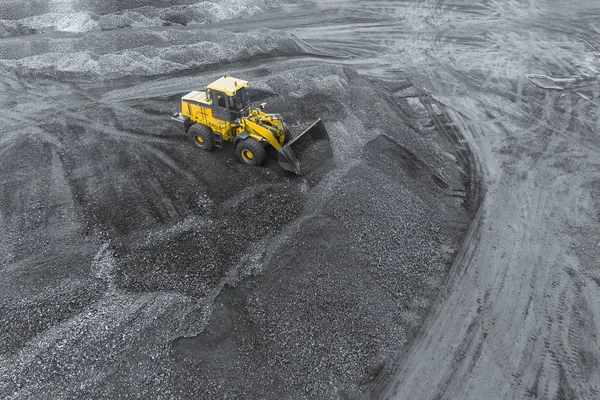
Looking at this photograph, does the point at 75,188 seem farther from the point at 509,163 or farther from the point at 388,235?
the point at 509,163

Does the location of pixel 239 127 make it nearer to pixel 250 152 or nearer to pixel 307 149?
pixel 250 152

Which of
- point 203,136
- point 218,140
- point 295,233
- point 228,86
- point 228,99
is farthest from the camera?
point 218,140

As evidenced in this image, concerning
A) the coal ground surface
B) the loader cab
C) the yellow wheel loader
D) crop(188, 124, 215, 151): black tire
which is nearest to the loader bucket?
the yellow wheel loader

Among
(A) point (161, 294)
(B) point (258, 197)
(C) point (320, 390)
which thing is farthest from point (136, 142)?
(C) point (320, 390)

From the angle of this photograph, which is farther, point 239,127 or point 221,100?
point 239,127

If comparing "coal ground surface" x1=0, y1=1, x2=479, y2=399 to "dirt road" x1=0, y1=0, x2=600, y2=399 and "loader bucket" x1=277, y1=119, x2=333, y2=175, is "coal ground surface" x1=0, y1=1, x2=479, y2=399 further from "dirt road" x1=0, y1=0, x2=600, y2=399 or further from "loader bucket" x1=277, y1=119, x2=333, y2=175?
"loader bucket" x1=277, y1=119, x2=333, y2=175

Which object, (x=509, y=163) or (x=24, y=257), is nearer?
(x=24, y=257)

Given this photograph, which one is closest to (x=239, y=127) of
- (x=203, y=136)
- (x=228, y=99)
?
(x=228, y=99)
